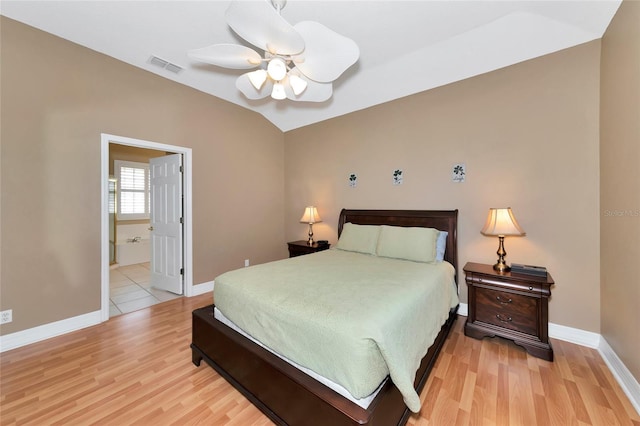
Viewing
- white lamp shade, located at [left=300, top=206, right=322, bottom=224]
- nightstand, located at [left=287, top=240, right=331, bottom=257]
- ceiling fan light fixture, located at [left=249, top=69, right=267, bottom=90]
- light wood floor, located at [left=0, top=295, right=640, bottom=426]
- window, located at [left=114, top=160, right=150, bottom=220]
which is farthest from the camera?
window, located at [left=114, top=160, right=150, bottom=220]

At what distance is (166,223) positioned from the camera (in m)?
3.64

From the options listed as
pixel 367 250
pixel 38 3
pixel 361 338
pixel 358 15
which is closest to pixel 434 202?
pixel 367 250

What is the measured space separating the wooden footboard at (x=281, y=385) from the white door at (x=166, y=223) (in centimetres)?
183

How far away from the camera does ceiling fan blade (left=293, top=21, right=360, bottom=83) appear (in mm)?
1579

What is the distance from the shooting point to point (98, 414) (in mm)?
1529

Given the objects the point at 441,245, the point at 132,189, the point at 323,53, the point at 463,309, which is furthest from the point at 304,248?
the point at 132,189

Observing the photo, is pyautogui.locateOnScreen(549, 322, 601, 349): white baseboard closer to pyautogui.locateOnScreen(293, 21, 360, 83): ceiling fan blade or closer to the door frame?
pyautogui.locateOnScreen(293, 21, 360, 83): ceiling fan blade

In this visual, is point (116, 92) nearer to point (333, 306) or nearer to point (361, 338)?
point (333, 306)

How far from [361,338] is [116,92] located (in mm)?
3550

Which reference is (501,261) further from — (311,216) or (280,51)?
(280,51)

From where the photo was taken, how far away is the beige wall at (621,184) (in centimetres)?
164

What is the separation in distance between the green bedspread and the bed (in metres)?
0.07

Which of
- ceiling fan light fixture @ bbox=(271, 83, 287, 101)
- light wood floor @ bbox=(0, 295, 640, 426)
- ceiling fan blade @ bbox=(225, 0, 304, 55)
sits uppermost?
ceiling fan blade @ bbox=(225, 0, 304, 55)

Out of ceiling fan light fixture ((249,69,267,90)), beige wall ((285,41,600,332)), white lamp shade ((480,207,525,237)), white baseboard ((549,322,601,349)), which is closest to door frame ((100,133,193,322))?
ceiling fan light fixture ((249,69,267,90))
